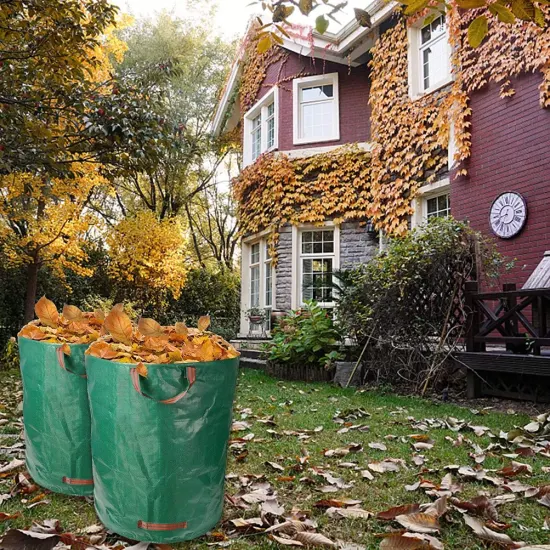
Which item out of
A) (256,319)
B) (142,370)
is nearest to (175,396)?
(142,370)

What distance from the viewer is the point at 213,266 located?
74.8 ft

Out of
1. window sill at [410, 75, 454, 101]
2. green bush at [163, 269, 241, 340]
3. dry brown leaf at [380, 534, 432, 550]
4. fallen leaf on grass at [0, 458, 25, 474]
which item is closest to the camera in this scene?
dry brown leaf at [380, 534, 432, 550]

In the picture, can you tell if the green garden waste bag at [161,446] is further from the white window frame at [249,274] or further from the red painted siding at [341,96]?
the red painted siding at [341,96]

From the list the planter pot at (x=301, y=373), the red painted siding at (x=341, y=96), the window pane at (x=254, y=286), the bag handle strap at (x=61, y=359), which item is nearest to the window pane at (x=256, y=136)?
the red painted siding at (x=341, y=96)

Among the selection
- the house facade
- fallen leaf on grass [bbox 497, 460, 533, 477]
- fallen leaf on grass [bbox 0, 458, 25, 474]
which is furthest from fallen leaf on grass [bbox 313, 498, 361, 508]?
the house facade

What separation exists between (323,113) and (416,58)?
272 centimetres

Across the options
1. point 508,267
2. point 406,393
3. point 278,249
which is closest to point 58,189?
point 278,249

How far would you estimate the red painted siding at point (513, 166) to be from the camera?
691cm

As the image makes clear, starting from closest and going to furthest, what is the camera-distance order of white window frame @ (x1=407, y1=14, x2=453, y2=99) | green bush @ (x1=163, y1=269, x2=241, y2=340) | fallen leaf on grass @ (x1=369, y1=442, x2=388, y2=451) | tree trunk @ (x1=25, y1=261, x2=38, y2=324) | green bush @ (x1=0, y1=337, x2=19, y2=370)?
fallen leaf on grass @ (x1=369, y1=442, x2=388, y2=451) → green bush @ (x1=0, y1=337, x2=19, y2=370) → white window frame @ (x1=407, y1=14, x2=453, y2=99) → tree trunk @ (x1=25, y1=261, x2=38, y2=324) → green bush @ (x1=163, y1=269, x2=241, y2=340)

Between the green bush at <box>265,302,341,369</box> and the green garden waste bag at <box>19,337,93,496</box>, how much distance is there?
5.15 metres

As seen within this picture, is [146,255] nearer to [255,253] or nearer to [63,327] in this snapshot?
[255,253]

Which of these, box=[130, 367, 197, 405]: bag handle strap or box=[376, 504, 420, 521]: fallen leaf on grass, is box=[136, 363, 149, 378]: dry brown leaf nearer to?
box=[130, 367, 197, 405]: bag handle strap

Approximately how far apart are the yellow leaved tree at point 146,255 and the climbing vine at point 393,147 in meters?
2.67

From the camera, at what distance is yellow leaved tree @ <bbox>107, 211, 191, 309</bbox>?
13.8m
